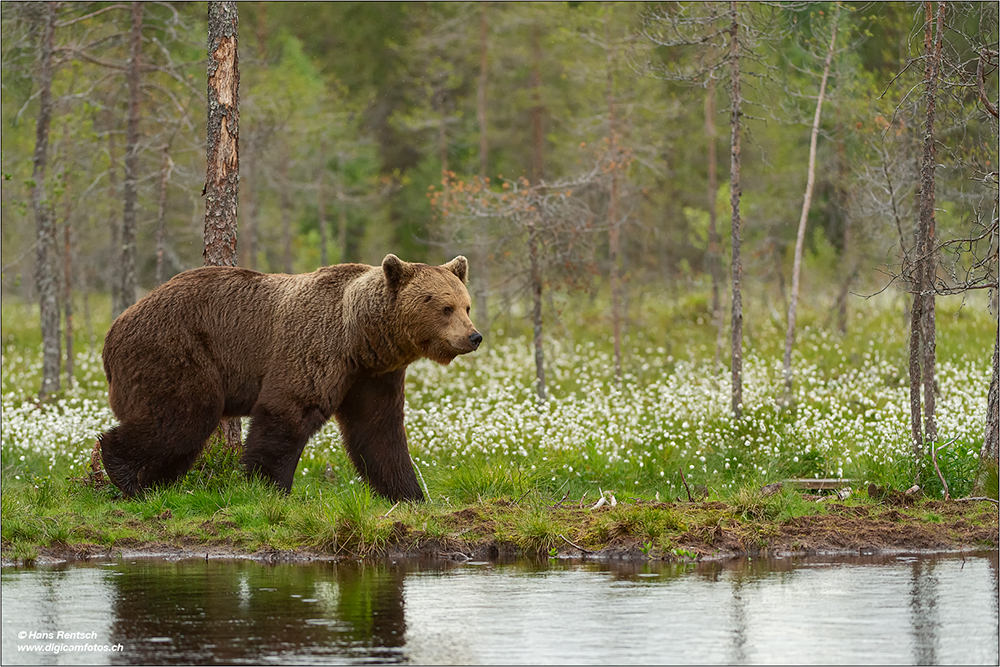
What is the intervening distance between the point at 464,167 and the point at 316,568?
2335 cm

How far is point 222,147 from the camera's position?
38.6ft

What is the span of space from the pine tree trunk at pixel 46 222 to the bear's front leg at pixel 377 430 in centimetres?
996

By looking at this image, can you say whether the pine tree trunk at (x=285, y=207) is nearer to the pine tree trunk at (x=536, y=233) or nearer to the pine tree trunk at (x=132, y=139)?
the pine tree trunk at (x=536, y=233)

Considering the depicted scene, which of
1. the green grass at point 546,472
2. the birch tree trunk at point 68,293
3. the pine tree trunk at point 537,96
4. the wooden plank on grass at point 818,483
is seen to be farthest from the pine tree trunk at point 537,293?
the pine tree trunk at point 537,96

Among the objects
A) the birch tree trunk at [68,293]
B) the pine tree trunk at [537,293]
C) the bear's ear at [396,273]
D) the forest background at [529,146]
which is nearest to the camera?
the bear's ear at [396,273]

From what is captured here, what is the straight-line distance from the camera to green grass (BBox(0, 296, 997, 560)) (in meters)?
9.30

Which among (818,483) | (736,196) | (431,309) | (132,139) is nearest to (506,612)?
(431,309)

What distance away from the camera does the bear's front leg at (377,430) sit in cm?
1019

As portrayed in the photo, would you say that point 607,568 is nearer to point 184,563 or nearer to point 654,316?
Result: point 184,563

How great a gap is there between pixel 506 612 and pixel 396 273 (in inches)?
150

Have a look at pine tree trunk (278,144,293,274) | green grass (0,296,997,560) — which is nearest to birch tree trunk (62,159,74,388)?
green grass (0,296,997,560)

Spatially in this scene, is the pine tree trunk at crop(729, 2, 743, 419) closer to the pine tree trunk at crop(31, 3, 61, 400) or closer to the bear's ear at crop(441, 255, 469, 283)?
the bear's ear at crop(441, 255, 469, 283)

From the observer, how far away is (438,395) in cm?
1872

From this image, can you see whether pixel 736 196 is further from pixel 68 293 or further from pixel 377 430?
pixel 68 293
